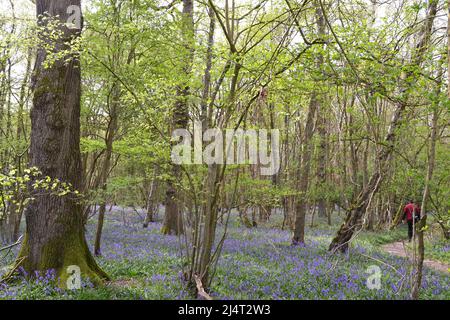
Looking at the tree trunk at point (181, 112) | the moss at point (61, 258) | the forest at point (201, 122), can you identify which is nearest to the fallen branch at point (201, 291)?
the forest at point (201, 122)

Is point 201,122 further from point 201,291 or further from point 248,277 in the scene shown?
point 201,291

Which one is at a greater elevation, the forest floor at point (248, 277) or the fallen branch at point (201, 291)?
the fallen branch at point (201, 291)

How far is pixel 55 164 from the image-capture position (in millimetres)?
6934

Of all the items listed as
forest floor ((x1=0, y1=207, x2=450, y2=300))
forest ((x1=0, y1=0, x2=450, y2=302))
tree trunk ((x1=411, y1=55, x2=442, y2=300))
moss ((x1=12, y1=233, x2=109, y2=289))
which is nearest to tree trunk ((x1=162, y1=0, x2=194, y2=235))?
forest ((x1=0, y1=0, x2=450, y2=302))

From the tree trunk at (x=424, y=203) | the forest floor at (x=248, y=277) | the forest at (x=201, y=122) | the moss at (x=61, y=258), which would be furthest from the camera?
the moss at (x=61, y=258)

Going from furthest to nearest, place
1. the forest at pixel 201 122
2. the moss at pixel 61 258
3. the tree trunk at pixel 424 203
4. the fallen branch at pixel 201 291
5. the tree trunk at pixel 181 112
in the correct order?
1. the tree trunk at pixel 181 112
2. the moss at pixel 61 258
3. the forest at pixel 201 122
4. the tree trunk at pixel 424 203
5. the fallen branch at pixel 201 291

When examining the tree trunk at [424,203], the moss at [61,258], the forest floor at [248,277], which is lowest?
the forest floor at [248,277]

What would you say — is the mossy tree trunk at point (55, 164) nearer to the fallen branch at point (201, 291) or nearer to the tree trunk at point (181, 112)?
the tree trunk at point (181, 112)

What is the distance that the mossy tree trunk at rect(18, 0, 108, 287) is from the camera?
22.3 feet

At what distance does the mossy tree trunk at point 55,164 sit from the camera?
679 centimetres

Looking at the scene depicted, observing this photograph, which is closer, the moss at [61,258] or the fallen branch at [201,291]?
the fallen branch at [201,291]

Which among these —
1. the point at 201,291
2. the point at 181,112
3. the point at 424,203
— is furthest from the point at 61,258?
the point at 424,203
